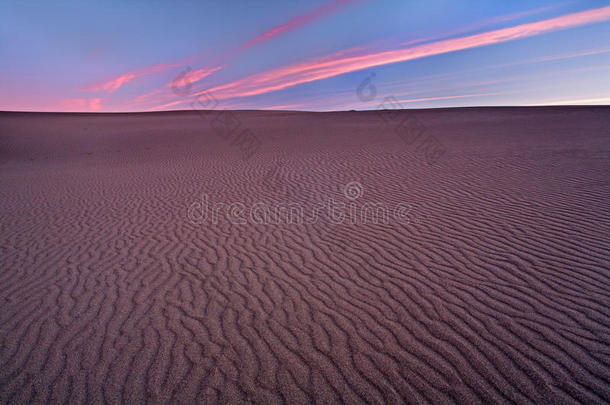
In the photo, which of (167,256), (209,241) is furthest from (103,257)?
(209,241)

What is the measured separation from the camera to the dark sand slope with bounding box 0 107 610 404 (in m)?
2.93

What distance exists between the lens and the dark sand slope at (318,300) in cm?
293

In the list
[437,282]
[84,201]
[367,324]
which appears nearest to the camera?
[367,324]

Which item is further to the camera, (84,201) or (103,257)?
(84,201)

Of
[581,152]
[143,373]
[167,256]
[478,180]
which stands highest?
[581,152]

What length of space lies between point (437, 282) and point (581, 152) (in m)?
12.6

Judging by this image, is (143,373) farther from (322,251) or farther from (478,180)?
(478,180)

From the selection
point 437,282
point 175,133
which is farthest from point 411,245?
point 175,133

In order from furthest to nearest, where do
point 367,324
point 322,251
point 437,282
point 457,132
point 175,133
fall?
point 175,133 < point 457,132 < point 322,251 < point 437,282 < point 367,324

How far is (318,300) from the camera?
4160mm

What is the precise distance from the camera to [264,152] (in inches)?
712

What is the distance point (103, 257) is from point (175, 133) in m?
25.1

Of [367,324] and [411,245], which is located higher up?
[411,245]

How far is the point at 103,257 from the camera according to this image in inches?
224
